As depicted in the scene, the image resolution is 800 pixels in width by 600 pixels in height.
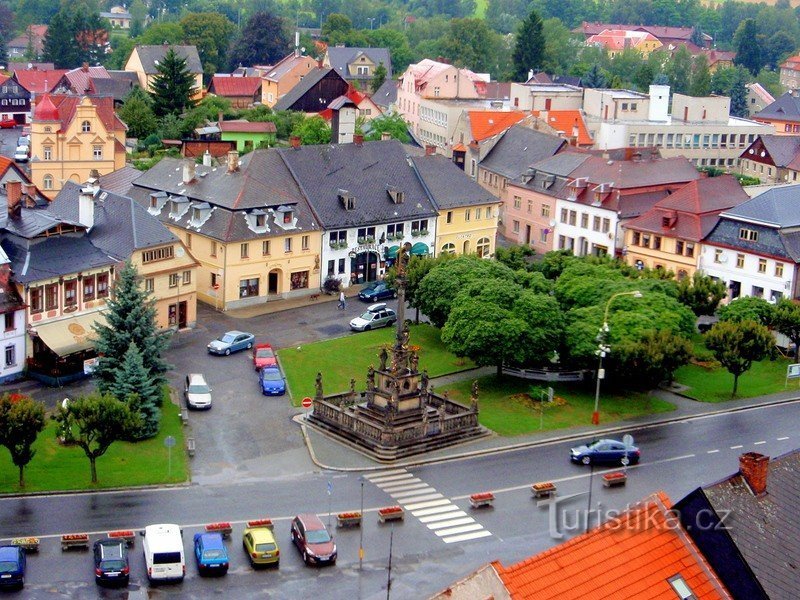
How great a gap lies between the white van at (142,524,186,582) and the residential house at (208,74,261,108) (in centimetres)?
12977

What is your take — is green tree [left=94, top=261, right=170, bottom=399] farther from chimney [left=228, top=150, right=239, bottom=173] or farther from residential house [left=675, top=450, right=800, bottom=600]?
residential house [left=675, top=450, right=800, bottom=600]

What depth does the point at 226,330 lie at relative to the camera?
83375 mm

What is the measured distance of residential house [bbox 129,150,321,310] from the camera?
88688mm

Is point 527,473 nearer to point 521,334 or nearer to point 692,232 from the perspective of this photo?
point 521,334

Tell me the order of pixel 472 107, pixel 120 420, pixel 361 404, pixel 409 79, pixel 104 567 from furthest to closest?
1. pixel 409 79
2. pixel 472 107
3. pixel 361 404
4. pixel 120 420
5. pixel 104 567

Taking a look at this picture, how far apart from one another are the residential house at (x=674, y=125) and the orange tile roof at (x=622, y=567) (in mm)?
102375

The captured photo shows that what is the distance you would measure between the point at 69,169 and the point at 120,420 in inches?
2253

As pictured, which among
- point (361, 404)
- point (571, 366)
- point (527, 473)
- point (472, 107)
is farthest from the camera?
point (472, 107)

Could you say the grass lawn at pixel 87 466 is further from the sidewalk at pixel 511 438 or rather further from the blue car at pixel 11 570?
the blue car at pixel 11 570

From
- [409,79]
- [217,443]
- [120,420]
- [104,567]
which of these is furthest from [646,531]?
[409,79]

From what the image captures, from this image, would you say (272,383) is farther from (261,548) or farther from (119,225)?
(261,548)

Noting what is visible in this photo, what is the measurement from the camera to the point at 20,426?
2186 inches

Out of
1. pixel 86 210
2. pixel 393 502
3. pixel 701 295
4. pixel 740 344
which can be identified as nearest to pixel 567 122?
pixel 701 295

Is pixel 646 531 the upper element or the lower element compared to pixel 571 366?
upper
